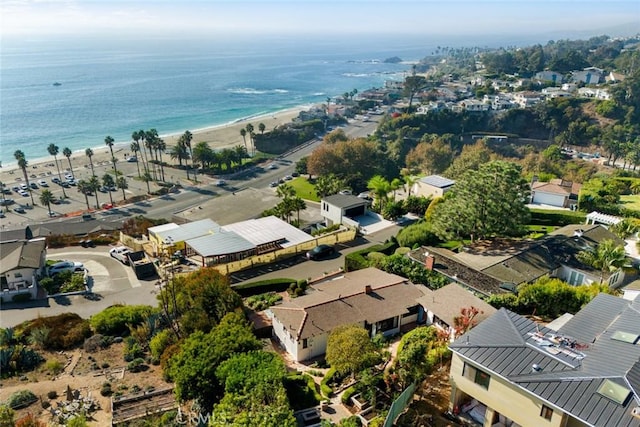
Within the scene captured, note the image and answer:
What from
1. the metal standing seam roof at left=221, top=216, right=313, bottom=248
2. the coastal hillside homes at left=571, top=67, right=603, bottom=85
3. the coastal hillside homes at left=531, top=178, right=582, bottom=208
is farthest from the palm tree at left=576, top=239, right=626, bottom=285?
the coastal hillside homes at left=571, top=67, right=603, bottom=85

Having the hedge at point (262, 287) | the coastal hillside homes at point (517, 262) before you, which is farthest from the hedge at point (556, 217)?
the hedge at point (262, 287)

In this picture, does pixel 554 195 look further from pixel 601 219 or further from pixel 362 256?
pixel 362 256

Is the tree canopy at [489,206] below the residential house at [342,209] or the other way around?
the other way around

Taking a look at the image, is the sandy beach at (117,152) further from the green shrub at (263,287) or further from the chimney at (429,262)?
the chimney at (429,262)

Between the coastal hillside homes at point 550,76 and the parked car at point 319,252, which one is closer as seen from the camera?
the parked car at point 319,252

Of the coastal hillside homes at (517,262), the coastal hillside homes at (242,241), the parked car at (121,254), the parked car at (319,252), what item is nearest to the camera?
the coastal hillside homes at (517,262)

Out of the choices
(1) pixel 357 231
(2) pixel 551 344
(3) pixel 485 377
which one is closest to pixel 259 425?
(3) pixel 485 377

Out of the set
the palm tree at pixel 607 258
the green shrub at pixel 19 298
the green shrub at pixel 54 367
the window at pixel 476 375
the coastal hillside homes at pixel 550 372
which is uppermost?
the coastal hillside homes at pixel 550 372
